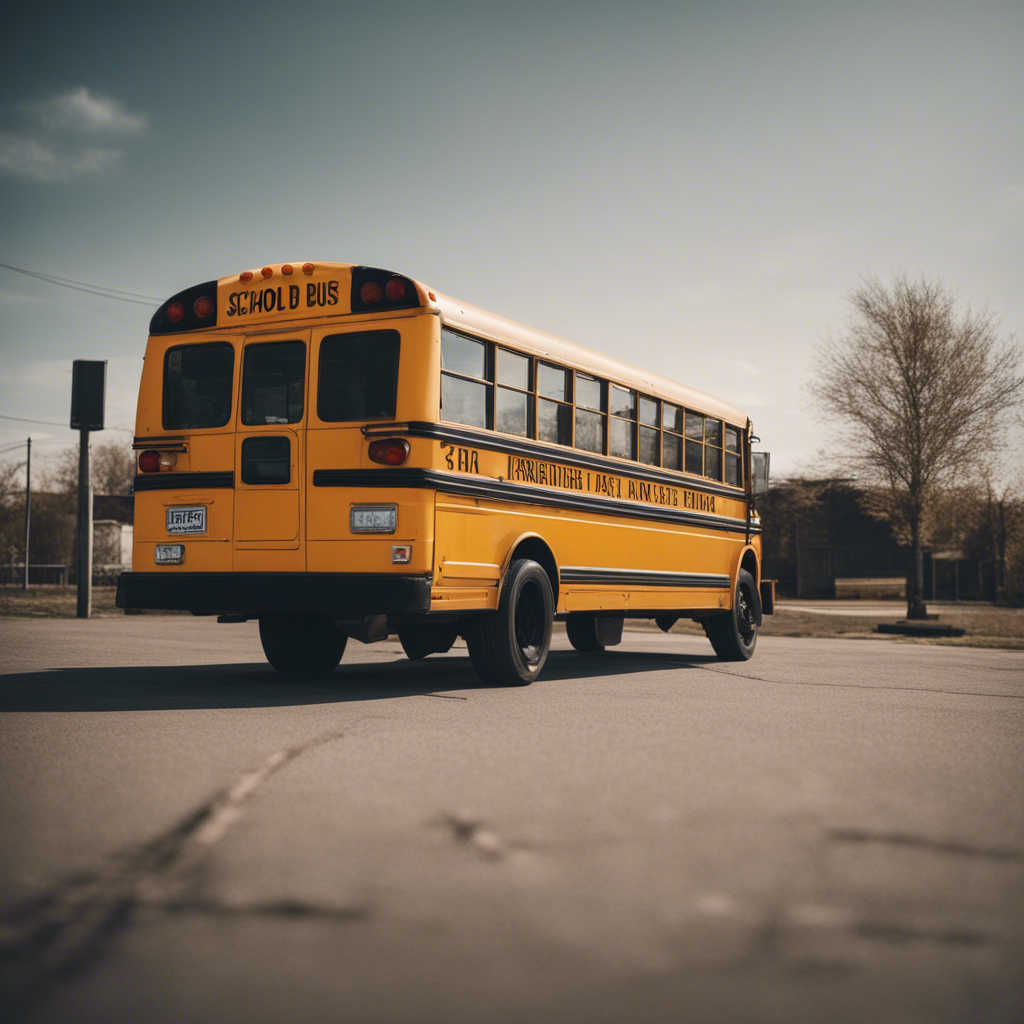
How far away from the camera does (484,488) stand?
9461mm

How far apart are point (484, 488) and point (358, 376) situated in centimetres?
130

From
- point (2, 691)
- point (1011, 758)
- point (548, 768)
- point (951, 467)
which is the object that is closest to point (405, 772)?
point (548, 768)

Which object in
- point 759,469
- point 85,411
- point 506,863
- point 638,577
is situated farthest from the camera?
point 85,411

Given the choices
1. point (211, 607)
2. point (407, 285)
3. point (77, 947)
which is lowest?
point (77, 947)

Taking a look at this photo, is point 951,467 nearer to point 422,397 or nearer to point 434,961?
point 422,397

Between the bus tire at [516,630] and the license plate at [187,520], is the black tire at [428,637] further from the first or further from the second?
the license plate at [187,520]

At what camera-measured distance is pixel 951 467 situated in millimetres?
29109

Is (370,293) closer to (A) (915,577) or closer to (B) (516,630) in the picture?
(B) (516,630)

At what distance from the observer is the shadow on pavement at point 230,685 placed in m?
8.49

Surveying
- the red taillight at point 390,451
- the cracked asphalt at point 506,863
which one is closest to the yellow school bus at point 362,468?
the red taillight at point 390,451

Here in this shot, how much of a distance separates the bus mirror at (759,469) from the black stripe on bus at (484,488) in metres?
2.65

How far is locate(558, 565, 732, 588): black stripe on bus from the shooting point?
1088 centimetres

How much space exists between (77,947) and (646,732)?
14.5 feet

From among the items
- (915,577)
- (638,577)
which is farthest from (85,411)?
(915,577)
